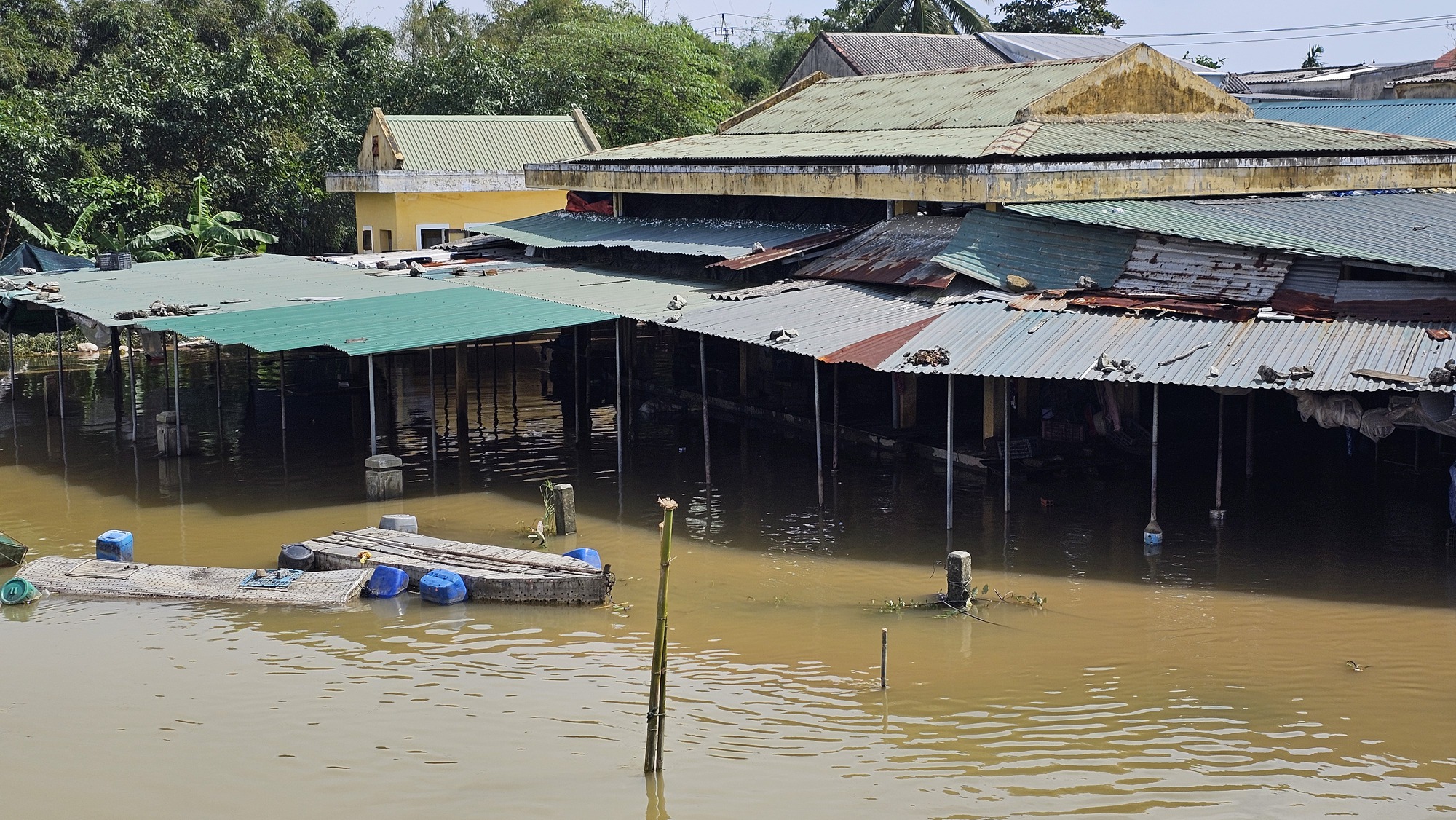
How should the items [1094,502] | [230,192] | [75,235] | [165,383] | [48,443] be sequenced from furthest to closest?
[230,192] < [75,235] < [165,383] < [48,443] < [1094,502]

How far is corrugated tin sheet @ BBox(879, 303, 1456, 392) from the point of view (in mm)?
13438

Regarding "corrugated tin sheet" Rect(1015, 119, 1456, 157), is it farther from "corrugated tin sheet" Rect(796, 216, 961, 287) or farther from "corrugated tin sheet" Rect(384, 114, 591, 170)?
"corrugated tin sheet" Rect(384, 114, 591, 170)

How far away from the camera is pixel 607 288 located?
21812 mm

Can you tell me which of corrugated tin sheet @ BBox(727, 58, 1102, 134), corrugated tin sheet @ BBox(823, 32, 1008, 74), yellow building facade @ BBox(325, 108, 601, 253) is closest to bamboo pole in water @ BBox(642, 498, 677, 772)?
corrugated tin sheet @ BBox(727, 58, 1102, 134)

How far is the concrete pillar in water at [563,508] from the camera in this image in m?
16.4

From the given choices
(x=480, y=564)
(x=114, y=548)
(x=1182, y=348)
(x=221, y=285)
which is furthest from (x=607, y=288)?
(x=1182, y=348)

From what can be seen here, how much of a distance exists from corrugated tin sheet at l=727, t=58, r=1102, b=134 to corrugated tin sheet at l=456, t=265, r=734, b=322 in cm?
436

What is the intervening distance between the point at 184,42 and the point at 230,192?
13.0 feet

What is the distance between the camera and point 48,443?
73.4 ft

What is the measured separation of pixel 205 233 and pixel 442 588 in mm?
20485

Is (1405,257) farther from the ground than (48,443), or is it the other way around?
(1405,257)

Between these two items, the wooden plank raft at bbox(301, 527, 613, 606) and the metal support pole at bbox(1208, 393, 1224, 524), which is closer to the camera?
the wooden plank raft at bbox(301, 527, 613, 606)

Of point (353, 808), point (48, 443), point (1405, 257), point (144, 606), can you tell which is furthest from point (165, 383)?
point (1405, 257)

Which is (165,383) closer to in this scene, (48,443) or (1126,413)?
(48,443)
